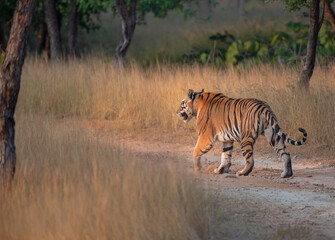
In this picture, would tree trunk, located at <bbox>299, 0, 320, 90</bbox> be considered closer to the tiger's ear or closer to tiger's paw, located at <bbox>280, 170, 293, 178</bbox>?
the tiger's ear

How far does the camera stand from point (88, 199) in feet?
16.4

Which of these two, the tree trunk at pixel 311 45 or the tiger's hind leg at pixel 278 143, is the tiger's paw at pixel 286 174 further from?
the tree trunk at pixel 311 45

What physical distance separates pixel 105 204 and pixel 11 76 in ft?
6.94

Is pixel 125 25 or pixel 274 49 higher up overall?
pixel 125 25

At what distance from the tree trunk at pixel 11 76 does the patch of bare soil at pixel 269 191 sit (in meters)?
1.45

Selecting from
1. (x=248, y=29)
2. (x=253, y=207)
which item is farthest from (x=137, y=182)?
(x=248, y=29)

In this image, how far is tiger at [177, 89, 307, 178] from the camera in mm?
7441

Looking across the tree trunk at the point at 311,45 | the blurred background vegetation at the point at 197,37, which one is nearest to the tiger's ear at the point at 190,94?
the tree trunk at the point at 311,45

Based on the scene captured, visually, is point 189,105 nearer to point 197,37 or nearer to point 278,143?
point 278,143

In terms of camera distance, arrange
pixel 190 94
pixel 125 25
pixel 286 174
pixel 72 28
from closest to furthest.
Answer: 1. pixel 286 174
2. pixel 190 94
3. pixel 125 25
4. pixel 72 28

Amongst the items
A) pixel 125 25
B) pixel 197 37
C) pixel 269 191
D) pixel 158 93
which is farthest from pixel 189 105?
pixel 197 37

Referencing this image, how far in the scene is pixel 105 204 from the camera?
15.7 feet

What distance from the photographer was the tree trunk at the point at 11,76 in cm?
606

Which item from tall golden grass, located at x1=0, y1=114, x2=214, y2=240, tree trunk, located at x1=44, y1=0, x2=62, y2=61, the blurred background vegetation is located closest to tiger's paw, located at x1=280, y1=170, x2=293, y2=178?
tall golden grass, located at x1=0, y1=114, x2=214, y2=240
